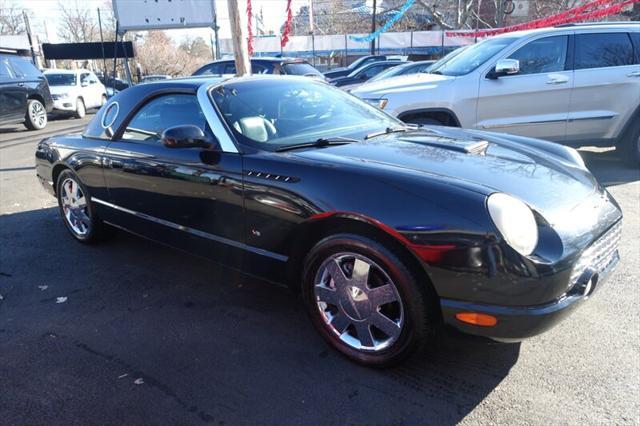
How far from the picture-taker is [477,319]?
202 centimetres

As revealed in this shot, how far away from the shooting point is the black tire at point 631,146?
243 inches

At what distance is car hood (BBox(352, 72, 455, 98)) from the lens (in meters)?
6.03

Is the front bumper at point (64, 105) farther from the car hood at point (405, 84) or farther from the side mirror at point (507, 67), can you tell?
the side mirror at point (507, 67)

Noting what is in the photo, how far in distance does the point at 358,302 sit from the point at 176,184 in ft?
4.87

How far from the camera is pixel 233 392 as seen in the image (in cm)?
228

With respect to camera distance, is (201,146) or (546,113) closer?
(201,146)

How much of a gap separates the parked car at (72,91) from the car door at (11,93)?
11.3 ft

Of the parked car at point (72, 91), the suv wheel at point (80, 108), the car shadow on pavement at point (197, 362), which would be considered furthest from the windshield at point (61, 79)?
the car shadow on pavement at point (197, 362)

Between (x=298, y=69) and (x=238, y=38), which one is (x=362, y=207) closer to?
(x=238, y=38)

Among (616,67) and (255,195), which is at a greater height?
(616,67)

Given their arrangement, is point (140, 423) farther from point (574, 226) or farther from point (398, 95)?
point (398, 95)

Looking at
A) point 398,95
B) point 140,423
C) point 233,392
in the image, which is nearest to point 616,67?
point 398,95

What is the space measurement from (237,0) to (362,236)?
6.33 metres

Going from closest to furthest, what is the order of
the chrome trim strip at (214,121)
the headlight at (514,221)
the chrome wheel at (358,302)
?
the headlight at (514,221)
the chrome wheel at (358,302)
the chrome trim strip at (214,121)
